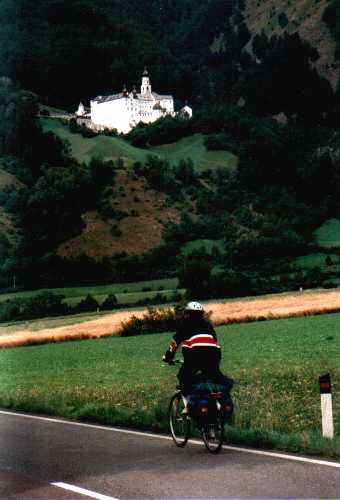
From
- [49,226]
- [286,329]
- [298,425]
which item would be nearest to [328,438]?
[298,425]

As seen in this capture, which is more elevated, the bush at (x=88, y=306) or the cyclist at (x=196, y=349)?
the bush at (x=88, y=306)

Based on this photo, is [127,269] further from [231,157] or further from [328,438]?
[328,438]

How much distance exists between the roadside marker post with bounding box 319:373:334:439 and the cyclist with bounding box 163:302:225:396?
1.37 metres

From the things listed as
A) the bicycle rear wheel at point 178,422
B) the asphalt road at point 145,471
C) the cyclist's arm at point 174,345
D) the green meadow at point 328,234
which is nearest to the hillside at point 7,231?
the green meadow at point 328,234

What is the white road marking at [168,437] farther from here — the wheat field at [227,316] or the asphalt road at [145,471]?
the wheat field at [227,316]

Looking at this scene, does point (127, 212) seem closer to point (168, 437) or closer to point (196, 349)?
point (168, 437)

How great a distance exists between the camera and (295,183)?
639 feet

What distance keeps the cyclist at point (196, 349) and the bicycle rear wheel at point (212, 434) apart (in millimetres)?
576

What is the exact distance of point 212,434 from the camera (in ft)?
43.1

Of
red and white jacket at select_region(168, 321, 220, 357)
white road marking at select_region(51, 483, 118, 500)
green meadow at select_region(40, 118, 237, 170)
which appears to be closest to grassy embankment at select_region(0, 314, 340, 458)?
red and white jacket at select_region(168, 321, 220, 357)

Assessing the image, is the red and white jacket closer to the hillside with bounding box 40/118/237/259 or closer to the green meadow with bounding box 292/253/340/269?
the green meadow with bounding box 292/253/340/269

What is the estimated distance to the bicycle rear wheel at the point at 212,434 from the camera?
12963mm

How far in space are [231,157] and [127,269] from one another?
249 feet

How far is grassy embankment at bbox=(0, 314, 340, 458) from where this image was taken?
16359 millimetres
